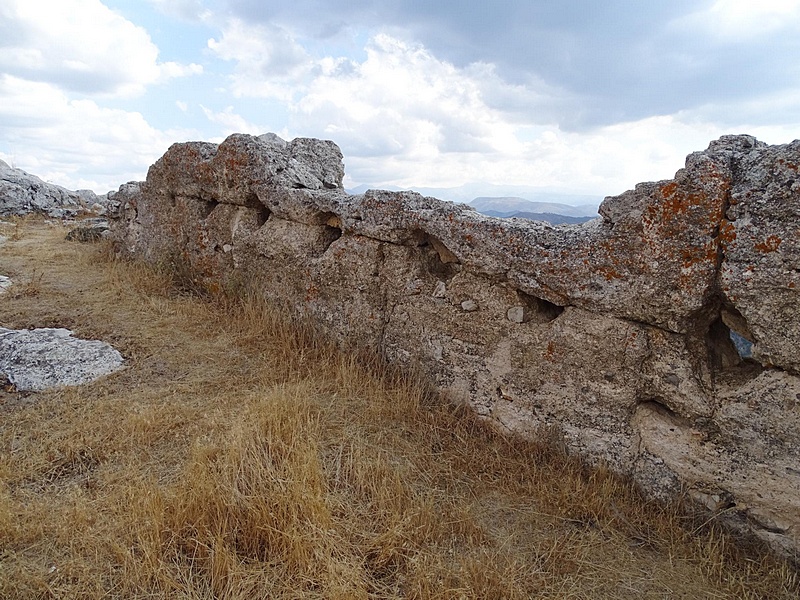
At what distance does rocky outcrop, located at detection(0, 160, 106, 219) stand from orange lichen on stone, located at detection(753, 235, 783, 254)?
12.3 meters

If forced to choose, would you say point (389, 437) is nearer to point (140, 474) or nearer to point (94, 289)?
point (140, 474)

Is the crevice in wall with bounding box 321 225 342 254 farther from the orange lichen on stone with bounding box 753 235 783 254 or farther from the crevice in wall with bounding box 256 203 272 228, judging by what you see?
the orange lichen on stone with bounding box 753 235 783 254

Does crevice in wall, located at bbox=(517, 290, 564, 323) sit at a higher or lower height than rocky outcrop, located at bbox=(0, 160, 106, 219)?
lower

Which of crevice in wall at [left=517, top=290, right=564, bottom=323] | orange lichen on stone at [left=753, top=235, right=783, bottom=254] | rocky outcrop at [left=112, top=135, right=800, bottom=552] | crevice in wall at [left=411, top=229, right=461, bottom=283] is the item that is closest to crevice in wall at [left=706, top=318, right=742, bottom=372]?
rocky outcrop at [left=112, top=135, right=800, bottom=552]

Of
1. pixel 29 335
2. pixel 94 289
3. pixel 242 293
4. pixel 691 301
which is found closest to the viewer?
pixel 691 301

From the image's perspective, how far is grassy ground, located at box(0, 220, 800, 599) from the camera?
2.27 meters

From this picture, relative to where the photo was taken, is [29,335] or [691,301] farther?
[29,335]

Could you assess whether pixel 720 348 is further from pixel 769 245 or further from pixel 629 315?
pixel 769 245

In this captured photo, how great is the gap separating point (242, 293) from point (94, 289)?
6.29 ft

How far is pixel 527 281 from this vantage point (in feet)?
11.2

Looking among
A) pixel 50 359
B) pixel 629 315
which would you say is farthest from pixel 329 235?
pixel 629 315

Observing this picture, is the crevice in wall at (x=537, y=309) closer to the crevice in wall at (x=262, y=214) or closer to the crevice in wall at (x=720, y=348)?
the crevice in wall at (x=720, y=348)

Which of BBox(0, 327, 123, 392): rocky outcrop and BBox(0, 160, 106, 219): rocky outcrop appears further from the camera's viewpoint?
BBox(0, 160, 106, 219): rocky outcrop

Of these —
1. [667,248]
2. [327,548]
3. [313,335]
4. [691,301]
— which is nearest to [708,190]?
[667,248]
